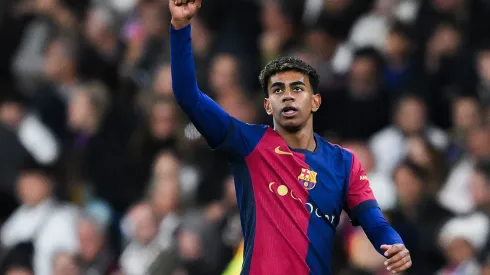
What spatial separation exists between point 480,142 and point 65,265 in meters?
3.68

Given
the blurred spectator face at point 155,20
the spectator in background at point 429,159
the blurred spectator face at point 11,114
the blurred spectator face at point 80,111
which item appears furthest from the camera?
the blurred spectator face at point 155,20

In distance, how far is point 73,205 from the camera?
12000 mm

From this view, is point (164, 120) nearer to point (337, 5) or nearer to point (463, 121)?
point (337, 5)

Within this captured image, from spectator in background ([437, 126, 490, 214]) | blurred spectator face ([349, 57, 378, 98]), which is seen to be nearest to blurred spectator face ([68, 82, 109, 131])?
blurred spectator face ([349, 57, 378, 98])

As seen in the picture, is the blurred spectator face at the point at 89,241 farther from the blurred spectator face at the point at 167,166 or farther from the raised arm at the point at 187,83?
the raised arm at the point at 187,83

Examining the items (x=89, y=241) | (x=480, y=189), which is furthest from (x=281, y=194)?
(x=89, y=241)

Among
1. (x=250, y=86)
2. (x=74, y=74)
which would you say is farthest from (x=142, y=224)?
(x=74, y=74)

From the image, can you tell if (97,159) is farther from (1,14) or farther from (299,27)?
(1,14)

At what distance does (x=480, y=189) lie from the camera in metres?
10.2

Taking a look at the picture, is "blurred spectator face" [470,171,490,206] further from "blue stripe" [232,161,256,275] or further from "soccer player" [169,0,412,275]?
"blue stripe" [232,161,256,275]

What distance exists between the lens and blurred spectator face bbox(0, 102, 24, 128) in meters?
12.9

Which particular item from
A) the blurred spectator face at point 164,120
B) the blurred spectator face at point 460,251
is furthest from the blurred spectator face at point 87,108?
the blurred spectator face at point 460,251

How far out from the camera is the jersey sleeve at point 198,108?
230 inches

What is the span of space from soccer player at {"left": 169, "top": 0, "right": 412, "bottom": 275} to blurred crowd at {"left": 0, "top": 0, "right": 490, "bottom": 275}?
367 centimetres
